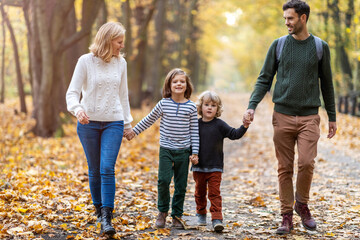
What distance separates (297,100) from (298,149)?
56 centimetres

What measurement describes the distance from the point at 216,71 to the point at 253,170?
98.5 metres

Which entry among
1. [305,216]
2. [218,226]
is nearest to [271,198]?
[305,216]

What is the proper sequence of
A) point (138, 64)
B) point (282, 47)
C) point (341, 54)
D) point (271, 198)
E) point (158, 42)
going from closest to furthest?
1. point (282, 47)
2. point (271, 198)
3. point (158, 42)
4. point (138, 64)
5. point (341, 54)

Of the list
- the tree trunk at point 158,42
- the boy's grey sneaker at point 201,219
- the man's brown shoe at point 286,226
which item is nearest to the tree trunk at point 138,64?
the tree trunk at point 158,42

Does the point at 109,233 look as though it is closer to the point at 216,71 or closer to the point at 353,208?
the point at 353,208

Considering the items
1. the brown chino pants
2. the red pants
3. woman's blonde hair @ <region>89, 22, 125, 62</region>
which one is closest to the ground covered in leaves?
the red pants

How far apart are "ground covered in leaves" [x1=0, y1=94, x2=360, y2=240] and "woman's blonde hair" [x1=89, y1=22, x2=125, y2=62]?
1.92m

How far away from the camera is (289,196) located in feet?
16.0

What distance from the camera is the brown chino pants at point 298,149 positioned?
15.5 feet

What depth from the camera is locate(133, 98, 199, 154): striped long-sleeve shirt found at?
192 inches

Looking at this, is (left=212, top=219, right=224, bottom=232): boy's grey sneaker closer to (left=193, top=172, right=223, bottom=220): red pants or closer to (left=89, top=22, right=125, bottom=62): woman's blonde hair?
(left=193, top=172, right=223, bottom=220): red pants

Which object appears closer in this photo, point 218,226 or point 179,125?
point 218,226

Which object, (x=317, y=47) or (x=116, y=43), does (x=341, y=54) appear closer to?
(x=317, y=47)

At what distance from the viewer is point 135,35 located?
21.8 metres
